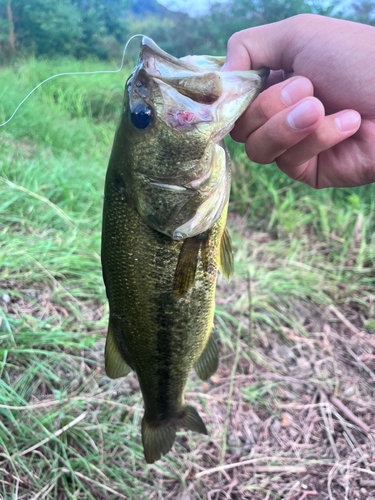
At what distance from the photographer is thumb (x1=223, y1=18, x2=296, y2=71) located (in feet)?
3.80

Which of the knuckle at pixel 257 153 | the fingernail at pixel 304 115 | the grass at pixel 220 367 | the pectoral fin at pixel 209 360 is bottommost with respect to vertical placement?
the grass at pixel 220 367

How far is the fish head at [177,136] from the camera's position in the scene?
93cm

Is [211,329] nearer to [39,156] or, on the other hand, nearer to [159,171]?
[159,171]

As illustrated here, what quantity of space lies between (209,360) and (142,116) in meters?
0.89

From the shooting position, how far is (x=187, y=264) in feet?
3.43

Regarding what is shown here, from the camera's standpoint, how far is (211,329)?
1.26m

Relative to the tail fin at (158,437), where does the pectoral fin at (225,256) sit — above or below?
above

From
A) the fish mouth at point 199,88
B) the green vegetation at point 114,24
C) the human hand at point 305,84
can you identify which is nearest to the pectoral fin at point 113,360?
the fish mouth at point 199,88

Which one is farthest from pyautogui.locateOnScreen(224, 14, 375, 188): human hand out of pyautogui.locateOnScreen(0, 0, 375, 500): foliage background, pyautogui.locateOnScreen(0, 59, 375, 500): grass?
pyautogui.locateOnScreen(0, 59, 375, 500): grass

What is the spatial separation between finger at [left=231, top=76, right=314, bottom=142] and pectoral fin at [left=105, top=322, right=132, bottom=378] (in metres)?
0.85

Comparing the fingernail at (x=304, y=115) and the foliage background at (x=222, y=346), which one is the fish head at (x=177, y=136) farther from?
the foliage background at (x=222, y=346)

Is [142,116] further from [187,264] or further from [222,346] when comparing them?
[222,346]

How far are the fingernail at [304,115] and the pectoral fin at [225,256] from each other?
390mm

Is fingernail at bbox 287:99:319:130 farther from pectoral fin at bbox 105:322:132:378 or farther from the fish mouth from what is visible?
pectoral fin at bbox 105:322:132:378
